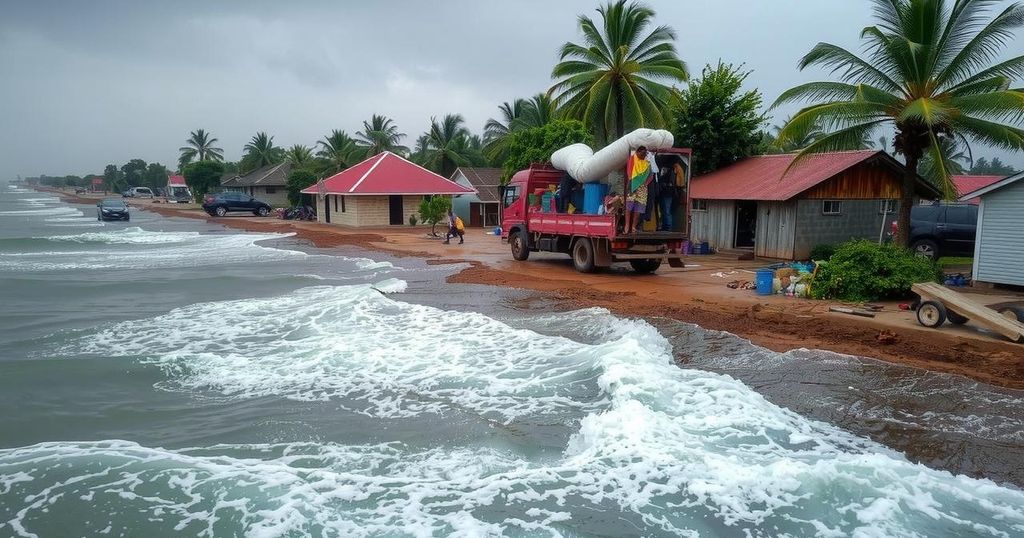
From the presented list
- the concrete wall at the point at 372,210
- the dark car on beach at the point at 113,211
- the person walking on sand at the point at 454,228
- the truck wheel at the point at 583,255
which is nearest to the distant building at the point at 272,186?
the dark car on beach at the point at 113,211

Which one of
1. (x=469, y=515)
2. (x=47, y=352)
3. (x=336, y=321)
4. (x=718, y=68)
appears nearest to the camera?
(x=469, y=515)

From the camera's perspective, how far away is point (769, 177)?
20.9 meters

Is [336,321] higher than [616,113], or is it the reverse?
[616,113]

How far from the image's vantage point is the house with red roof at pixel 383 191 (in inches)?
1491

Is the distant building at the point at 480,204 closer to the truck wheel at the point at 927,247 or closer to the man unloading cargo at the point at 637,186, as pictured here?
the man unloading cargo at the point at 637,186

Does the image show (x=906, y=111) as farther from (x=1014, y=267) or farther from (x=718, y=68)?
(x=718, y=68)

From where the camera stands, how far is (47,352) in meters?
10.1

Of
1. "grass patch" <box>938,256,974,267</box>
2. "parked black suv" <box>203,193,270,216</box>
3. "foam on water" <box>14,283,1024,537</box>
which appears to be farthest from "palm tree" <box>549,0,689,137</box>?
"parked black suv" <box>203,193,270,216</box>

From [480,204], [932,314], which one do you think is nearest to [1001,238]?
Result: [932,314]

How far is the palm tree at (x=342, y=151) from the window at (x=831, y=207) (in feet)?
130

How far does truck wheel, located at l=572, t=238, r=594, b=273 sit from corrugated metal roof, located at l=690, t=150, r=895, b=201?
524 cm

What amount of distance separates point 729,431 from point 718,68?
21.0 metres

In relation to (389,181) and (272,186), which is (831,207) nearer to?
(389,181)

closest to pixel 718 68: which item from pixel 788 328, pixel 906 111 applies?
pixel 906 111
